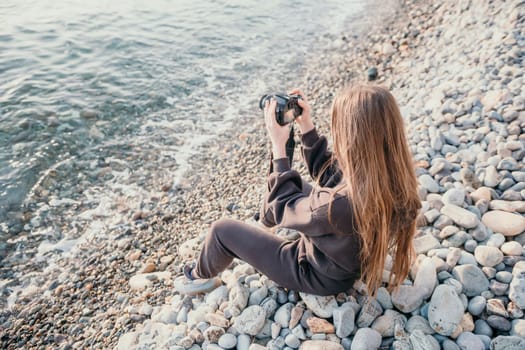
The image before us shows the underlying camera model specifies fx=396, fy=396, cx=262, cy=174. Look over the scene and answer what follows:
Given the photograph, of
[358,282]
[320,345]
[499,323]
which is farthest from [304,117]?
[499,323]

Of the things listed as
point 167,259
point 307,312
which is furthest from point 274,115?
point 167,259

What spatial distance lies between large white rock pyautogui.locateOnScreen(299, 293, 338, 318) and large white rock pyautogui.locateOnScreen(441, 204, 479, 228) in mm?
1177

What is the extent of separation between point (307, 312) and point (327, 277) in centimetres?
34

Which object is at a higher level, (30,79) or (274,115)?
(274,115)

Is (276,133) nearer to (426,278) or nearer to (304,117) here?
(304,117)

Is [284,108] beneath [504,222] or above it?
above

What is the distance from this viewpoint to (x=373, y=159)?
206 cm

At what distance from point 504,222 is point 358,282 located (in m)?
1.17

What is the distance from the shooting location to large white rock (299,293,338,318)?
255 cm

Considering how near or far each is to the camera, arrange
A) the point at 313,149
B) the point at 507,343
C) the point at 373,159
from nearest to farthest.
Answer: the point at 373,159 < the point at 507,343 < the point at 313,149

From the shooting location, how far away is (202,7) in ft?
40.4

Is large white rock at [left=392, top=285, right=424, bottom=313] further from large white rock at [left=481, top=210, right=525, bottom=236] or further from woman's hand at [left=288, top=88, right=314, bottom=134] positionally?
woman's hand at [left=288, top=88, right=314, bottom=134]

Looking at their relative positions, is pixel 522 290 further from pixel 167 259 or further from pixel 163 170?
pixel 163 170

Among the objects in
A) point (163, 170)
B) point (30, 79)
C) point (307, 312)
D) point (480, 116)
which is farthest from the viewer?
point (30, 79)
